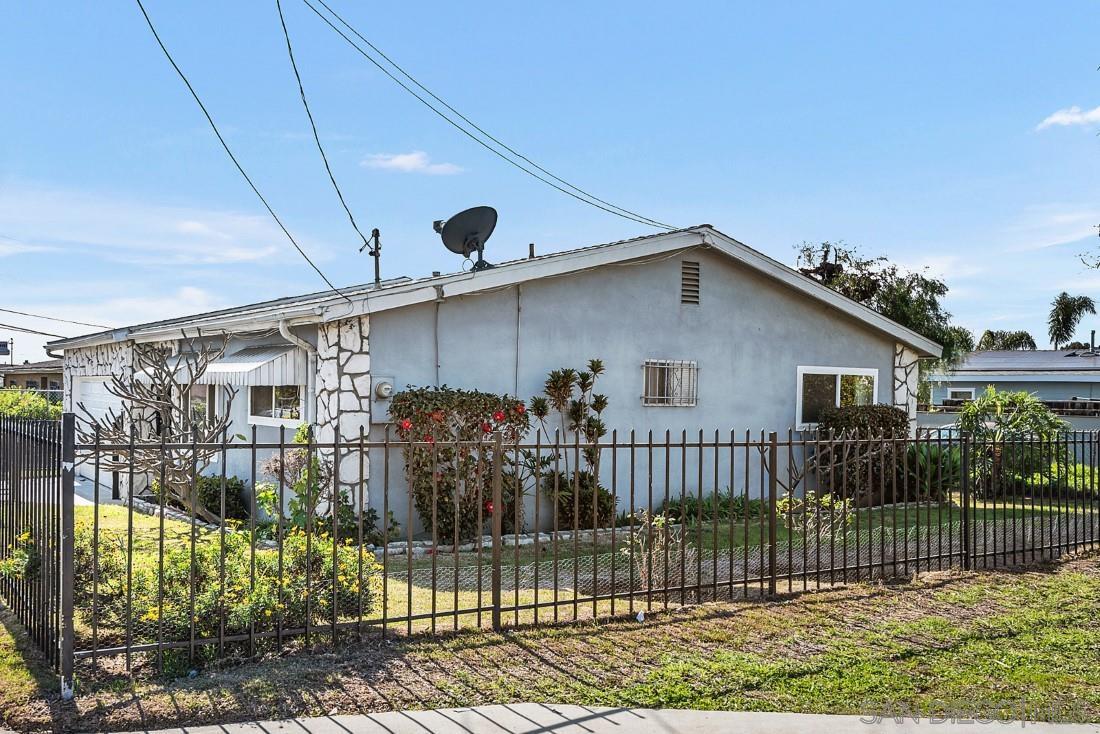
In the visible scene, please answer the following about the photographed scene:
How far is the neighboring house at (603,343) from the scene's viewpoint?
11.6m

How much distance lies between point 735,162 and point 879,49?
3.15 meters

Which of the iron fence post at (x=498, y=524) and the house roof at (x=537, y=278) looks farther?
the house roof at (x=537, y=278)

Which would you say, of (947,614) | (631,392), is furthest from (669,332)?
(947,614)

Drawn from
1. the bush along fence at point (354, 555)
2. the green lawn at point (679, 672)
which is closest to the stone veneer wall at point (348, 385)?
the bush along fence at point (354, 555)

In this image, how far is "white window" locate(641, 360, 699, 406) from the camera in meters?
14.1

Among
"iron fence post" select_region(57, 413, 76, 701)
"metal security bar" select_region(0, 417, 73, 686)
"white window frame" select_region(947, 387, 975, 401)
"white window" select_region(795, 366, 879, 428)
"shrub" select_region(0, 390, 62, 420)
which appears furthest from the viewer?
"white window frame" select_region(947, 387, 975, 401)

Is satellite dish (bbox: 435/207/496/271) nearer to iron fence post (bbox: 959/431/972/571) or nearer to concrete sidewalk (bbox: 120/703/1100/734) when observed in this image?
iron fence post (bbox: 959/431/972/571)

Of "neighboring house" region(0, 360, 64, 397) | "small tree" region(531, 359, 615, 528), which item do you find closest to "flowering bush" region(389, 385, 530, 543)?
"small tree" region(531, 359, 615, 528)

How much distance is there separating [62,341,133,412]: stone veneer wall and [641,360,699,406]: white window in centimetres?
916

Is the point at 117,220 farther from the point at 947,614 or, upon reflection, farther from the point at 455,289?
the point at 947,614

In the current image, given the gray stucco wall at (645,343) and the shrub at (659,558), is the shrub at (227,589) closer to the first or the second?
the shrub at (659,558)

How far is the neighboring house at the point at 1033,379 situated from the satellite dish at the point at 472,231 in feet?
76.8

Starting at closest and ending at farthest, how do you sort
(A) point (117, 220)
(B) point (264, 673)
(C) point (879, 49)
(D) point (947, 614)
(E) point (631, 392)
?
(B) point (264, 673)
(D) point (947, 614)
(C) point (879, 49)
(E) point (631, 392)
(A) point (117, 220)

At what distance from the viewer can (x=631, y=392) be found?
45.5 feet
